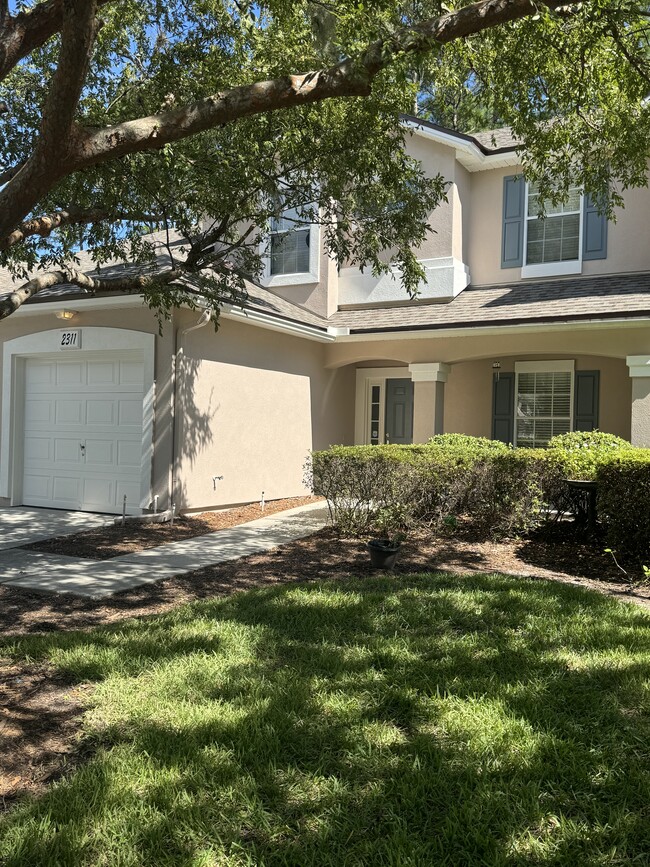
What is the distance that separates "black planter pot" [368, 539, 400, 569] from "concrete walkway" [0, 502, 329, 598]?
177 centimetres

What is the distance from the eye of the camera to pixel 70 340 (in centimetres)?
1139

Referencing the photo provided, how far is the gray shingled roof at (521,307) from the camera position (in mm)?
11172

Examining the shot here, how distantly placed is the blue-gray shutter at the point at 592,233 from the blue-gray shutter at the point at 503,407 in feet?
9.34

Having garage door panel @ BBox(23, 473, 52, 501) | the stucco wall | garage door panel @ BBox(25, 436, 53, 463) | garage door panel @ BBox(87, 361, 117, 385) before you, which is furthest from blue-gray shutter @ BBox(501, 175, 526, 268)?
garage door panel @ BBox(23, 473, 52, 501)

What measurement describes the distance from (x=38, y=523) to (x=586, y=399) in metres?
10.4

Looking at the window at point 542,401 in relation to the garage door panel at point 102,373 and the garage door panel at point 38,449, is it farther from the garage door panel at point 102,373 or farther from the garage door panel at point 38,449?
the garage door panel at point 38,449

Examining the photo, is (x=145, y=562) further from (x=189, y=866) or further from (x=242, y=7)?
(x=242, y=7)

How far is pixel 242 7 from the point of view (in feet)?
26.6

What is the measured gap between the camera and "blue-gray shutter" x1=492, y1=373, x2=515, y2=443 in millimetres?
13852

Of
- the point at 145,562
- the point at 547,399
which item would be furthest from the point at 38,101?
the point at 547,399

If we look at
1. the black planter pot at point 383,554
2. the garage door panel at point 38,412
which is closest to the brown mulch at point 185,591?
the black planter pot at point 383,554

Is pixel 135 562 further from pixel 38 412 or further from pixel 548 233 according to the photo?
pixel 548 233

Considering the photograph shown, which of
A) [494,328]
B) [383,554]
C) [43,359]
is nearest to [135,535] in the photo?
[383,554]

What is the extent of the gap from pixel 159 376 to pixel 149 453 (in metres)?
1.25
